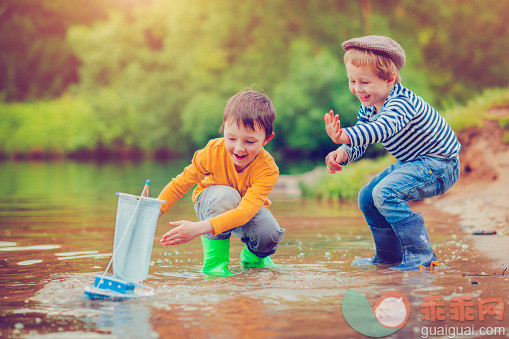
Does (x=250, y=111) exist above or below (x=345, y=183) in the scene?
above

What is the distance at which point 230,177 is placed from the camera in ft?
12.9

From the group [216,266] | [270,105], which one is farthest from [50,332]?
[270,105]

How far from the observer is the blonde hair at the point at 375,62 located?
12.0 ft

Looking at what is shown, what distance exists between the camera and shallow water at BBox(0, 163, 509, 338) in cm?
245

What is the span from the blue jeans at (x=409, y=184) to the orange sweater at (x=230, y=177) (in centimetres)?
66

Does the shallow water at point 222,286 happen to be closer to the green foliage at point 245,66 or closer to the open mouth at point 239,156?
the open mouth at point 239,156

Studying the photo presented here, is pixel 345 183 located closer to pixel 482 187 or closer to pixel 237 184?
pixel 482 187

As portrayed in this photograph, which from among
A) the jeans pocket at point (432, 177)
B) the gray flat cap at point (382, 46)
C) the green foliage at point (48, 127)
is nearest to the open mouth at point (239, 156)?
the gray flat cap at point (382, 46)

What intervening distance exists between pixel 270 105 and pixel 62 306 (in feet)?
5.55

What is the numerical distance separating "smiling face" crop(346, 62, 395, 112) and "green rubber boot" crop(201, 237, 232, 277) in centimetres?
124

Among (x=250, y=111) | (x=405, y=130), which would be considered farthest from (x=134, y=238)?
(x=405, y=130)

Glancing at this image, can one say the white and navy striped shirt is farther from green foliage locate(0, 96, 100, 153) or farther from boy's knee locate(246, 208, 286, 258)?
green foliage locate(0, 96, 100, 153)

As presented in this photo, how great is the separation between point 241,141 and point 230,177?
365mm

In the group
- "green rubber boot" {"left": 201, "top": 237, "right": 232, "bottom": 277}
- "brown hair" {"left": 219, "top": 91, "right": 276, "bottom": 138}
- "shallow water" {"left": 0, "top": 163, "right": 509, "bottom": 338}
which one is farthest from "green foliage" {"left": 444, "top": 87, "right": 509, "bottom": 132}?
"green rubber boot" {"left": 201, "top": 237, "right": 232, "bottom": 277}
